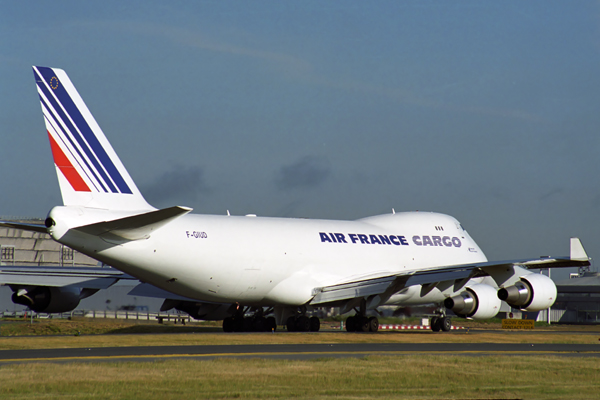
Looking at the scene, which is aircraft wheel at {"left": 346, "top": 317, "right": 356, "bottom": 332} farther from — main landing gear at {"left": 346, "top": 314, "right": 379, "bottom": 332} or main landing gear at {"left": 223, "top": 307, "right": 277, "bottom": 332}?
main landing gear at {"left": 223, "top": 307, "right": 277, "bottom": 332}

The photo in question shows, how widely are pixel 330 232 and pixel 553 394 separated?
734 inches

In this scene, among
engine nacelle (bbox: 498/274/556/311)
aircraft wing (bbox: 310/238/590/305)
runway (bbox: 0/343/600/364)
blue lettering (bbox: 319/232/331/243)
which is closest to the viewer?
runway (bbox: 0/343/600/364)

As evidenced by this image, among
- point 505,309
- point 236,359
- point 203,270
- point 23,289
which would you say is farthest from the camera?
point 505,309

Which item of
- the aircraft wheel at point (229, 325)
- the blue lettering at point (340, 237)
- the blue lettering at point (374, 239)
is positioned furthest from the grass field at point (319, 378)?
the blue lettering at point (374, 239)

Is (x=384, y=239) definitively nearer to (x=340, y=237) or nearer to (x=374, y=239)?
(x=374, y=239)

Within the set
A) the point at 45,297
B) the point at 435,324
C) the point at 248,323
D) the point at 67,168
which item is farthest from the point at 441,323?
the point at 67,168

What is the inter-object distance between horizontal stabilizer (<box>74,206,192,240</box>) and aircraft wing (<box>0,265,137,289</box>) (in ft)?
22.2

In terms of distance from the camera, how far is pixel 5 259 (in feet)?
310

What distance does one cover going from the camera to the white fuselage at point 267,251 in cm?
2420

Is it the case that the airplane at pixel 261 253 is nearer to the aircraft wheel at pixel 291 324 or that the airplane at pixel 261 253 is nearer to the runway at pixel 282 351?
Result: the aircraft wheel at pixel 291 324

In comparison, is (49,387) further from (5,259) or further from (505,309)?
(5,259)

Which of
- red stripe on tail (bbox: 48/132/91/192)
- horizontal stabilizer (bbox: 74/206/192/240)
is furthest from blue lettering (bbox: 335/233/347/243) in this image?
red stripe on tail (bbox: 48/132/91/192)

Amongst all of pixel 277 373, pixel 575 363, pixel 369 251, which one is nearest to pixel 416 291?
pixel 369 251

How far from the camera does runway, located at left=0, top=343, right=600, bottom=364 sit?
60.1 feet
